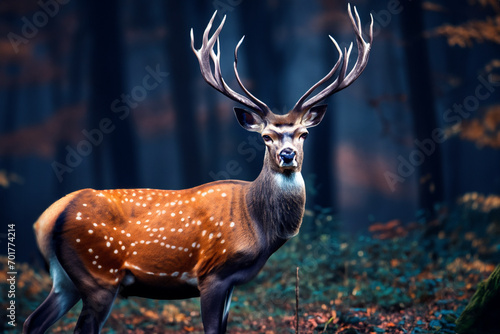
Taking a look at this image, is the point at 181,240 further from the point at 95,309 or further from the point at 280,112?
the point at 280,112

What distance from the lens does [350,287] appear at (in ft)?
23.5

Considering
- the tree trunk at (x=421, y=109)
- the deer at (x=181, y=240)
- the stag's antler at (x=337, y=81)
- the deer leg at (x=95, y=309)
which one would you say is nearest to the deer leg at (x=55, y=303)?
the deer at (x=181, y=240)

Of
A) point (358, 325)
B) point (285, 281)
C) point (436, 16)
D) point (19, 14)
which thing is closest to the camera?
point (358, 325)

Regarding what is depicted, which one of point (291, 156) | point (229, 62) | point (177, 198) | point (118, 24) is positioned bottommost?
point (177, 198)

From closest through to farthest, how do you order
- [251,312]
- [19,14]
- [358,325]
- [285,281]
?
[358,325] → [251,312] → [285,281] → [19,14]

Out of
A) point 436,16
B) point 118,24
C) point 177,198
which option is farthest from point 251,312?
point 436,16

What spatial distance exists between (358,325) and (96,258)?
2.86m

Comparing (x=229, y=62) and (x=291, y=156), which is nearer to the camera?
(x=291, y=156)

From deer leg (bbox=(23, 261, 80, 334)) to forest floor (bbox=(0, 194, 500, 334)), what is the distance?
1757mm

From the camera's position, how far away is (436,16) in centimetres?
919

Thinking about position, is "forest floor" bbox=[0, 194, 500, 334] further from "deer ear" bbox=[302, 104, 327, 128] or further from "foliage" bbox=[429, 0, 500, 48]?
"foliage" bbox=[429, 0, 500, 48]

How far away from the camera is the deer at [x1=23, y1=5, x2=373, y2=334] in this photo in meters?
4.40

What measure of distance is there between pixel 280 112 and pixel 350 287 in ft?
10.3

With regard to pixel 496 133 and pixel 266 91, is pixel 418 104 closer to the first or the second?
pixel 496 133
